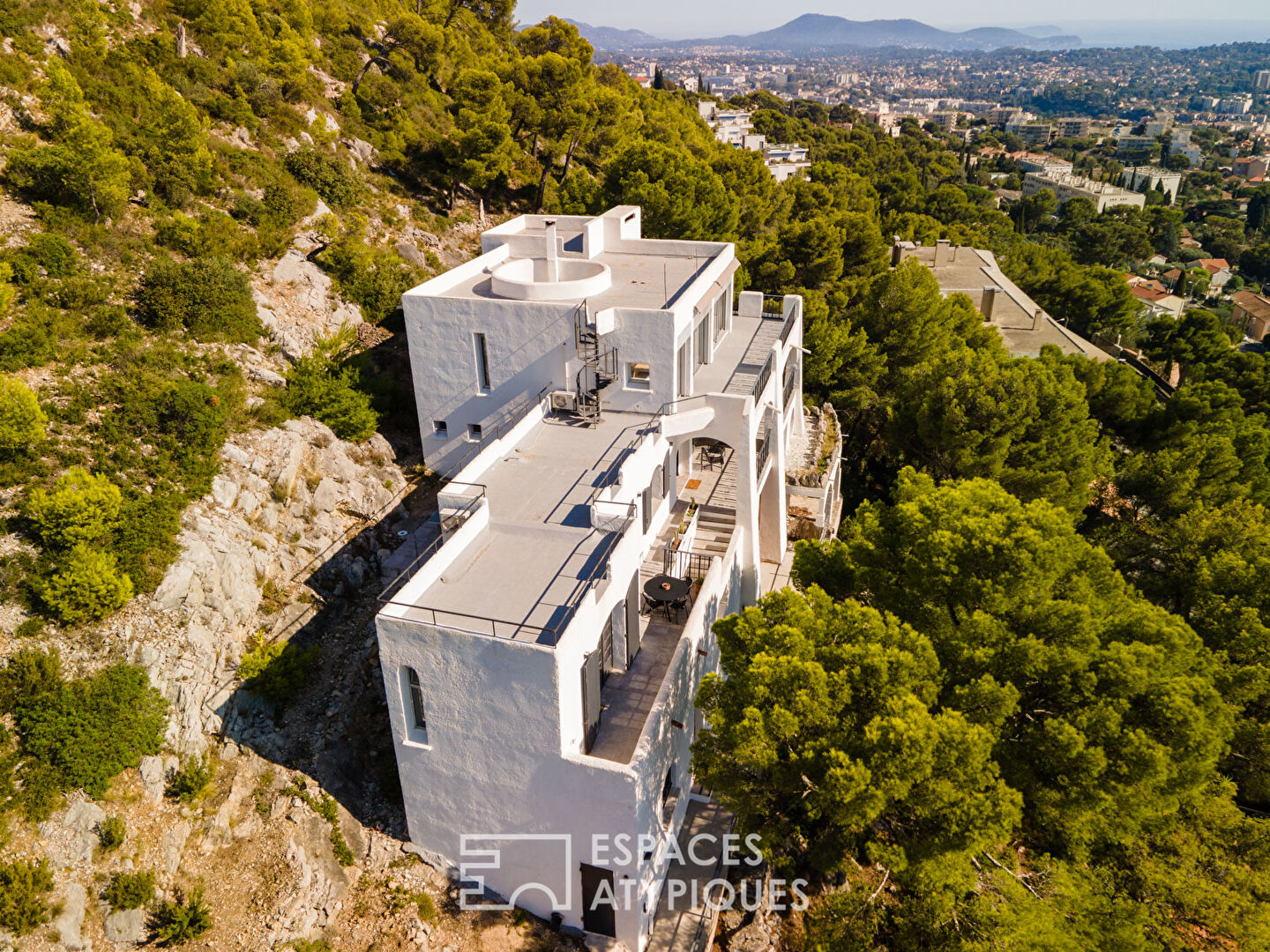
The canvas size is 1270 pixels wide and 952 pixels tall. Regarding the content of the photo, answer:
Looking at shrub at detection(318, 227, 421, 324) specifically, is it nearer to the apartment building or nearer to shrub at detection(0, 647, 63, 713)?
shrub at detection(0, 647, 63, 713)

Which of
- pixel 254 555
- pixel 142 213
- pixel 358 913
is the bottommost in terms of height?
pixel 358 913

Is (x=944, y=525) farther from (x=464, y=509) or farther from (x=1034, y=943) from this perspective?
(x=464, y=509)

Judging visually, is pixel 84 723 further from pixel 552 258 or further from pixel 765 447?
pixel 765 447

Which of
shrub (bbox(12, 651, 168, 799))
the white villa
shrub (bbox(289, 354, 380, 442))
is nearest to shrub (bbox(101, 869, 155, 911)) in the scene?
shrub (bbox(12, 651, 168, 799))

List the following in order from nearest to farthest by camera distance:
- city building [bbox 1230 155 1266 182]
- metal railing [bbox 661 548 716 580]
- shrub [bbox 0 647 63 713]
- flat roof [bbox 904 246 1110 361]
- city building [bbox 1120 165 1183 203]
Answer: shrub [bbox 0 647 63 713], metal railing [bbox 661 548 716 580], flat roof [bbox 904 246 1110 361], city building [bbox 1120 165 1183 203], city building [bbox 1230 155 1266 182]

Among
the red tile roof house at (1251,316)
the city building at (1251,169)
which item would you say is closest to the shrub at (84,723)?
the red tile roof house at (1251,316)

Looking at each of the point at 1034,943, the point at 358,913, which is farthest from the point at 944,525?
the point at 358,913

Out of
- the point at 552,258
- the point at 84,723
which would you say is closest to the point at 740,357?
the point at 552,258
